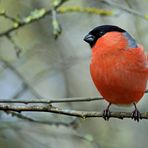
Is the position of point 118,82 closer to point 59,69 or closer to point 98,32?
point 98,32

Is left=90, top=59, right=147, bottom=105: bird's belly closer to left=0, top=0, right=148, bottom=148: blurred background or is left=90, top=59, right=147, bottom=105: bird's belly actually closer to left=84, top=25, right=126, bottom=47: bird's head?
left=84, top=25, right=126, bottom=47: bird's head

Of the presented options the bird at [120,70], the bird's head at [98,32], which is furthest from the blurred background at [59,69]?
the bird at [120,70]

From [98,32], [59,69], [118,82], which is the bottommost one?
[118,82]

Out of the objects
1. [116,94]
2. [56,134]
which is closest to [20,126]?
[56,134]

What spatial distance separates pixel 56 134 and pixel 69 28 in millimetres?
1336

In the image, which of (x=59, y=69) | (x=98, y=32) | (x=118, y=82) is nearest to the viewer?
(x=118, y=82)

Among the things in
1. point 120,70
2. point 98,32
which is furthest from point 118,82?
point 98,32

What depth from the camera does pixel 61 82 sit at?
18.6ft

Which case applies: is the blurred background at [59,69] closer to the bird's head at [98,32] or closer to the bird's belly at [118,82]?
the bird's head at [98,32]

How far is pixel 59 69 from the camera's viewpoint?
4.69 metres

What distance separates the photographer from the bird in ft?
10.3

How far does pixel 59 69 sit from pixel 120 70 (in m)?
1.59

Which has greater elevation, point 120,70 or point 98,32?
point 98,32

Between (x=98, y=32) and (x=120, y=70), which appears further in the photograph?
(x=98, y=32)
